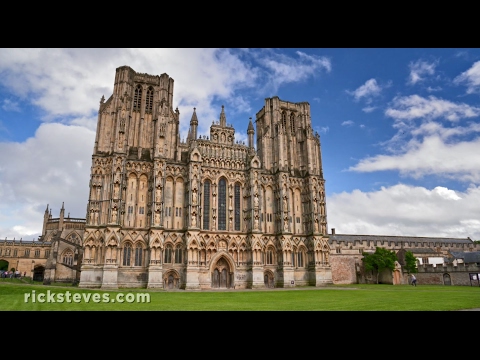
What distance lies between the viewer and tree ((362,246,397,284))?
6450 cm

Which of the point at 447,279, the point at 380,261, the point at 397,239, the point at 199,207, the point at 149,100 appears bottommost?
the point at 447,279

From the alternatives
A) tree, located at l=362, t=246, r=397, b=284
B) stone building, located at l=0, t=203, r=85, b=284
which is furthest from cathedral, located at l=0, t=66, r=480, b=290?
stone building, located at l=0, t=203, r=85, b=284

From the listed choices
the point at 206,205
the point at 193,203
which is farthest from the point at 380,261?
the point at 193,203

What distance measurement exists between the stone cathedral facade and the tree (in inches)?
608

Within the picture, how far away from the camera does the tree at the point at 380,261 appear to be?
6450 centimetres

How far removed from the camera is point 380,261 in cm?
6488

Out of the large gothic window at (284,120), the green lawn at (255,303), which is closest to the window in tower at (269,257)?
the large gothic window at (284,120)

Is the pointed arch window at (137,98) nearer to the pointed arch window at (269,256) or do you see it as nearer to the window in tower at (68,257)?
the window in tower at (68,257)

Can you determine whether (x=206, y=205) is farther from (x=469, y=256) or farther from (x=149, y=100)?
Answer: (x=469, y=256)

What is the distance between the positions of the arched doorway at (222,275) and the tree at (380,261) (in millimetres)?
30468

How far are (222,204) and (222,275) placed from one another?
425 inches

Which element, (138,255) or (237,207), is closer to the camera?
(138,255)
